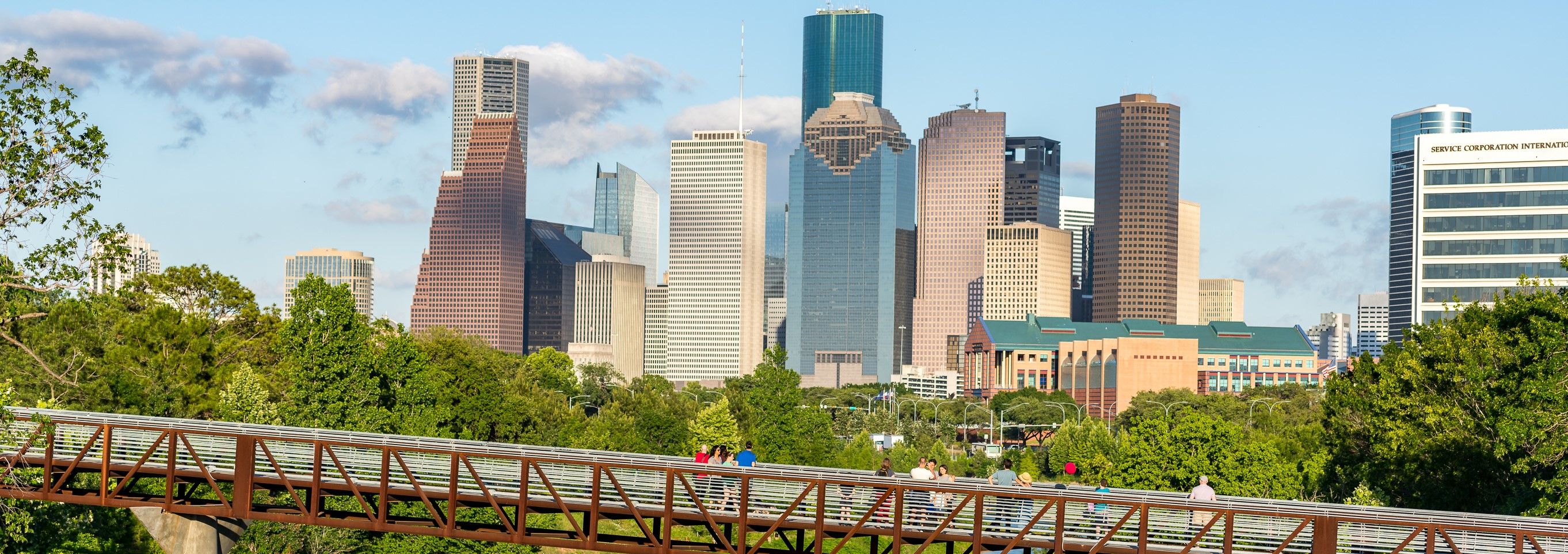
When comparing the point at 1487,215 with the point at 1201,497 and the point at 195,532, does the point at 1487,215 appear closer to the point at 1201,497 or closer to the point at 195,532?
the point at 1201,497

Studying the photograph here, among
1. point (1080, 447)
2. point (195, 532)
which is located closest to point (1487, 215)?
point (1080, 447)

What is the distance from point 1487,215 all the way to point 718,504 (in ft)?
529

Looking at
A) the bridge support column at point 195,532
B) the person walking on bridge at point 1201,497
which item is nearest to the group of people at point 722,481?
the person walking on bridge at point 1201,497

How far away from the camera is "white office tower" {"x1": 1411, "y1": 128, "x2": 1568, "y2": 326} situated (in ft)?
598

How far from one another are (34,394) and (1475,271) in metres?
156

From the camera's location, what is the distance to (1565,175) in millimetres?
183000

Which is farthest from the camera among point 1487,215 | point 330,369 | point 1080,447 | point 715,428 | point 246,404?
point 1487,215

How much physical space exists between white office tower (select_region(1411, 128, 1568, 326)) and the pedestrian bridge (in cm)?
14704

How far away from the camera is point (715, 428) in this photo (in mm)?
133375

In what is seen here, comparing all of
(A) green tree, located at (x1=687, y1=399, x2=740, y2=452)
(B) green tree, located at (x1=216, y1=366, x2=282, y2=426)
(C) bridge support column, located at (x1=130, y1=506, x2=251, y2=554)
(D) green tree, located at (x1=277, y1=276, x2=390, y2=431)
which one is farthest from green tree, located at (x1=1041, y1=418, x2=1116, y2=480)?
(C) bridge support column, located at (x1=130, y1=506, x2=251, y2=554)

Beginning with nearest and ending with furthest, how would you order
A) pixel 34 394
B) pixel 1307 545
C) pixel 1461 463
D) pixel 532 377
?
pixel 1307 545 < pixel 1461 463 < pixel 34 394 < pixel 532 377

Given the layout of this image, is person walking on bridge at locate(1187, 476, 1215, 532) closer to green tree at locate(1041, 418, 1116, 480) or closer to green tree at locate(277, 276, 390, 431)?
green tree at locate(277, 276, 390, 431)

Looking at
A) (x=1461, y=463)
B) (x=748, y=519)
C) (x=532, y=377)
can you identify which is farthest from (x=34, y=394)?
(x=532, y=377)

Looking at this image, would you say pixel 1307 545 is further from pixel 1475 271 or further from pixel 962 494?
pixel 1475 271
